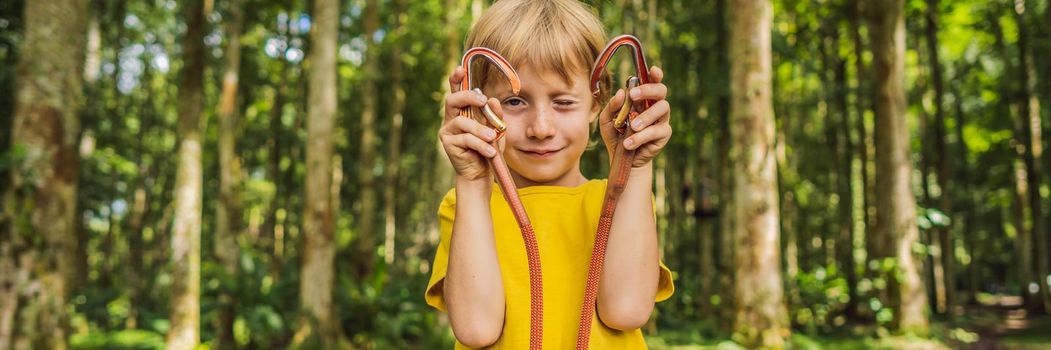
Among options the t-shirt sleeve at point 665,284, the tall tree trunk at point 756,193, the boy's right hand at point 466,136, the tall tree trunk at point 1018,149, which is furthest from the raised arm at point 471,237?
the tall tree trunk at point 1018,149

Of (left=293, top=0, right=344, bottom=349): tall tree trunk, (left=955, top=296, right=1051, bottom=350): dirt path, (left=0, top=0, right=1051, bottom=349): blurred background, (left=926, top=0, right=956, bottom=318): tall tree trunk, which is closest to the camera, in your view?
(left=0, top=0, right=1051, bottom=349): blurred background

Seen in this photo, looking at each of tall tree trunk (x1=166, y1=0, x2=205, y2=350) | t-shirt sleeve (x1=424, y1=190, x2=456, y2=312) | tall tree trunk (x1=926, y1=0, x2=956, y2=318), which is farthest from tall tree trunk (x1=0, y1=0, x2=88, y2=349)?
tall tree trunk (x1=926, y1=0, x2=956, y2=318)

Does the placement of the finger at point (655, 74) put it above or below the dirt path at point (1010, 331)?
above

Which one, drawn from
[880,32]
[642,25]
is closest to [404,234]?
[642,25]

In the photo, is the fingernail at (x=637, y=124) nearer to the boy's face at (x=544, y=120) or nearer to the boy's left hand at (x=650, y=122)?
the boy's left hand at (x=650, y=122)

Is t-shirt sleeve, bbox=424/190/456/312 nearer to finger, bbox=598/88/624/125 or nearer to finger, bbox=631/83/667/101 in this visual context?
finger, bbox=598/88/624/125

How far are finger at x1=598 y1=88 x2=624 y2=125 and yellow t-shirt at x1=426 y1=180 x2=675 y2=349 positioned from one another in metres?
0.17

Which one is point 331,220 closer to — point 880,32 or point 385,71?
point 880,32

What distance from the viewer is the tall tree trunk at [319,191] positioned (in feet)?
30.2

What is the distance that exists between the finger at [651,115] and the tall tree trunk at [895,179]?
414 inches

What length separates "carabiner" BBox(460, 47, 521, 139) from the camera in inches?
49.0

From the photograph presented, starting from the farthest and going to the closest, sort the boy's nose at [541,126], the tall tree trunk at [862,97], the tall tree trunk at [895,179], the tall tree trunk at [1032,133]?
the tall tree trunk at [1032,133] < the tall tree trunk at [862,97] < the tall tree trunk at [895,179] < the boy's nose at [541,126]

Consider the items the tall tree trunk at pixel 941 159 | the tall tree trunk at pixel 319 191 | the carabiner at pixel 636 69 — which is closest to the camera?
the carabiner at pixel 636 69

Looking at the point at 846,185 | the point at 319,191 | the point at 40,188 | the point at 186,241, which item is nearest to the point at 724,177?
the point at 846,185
